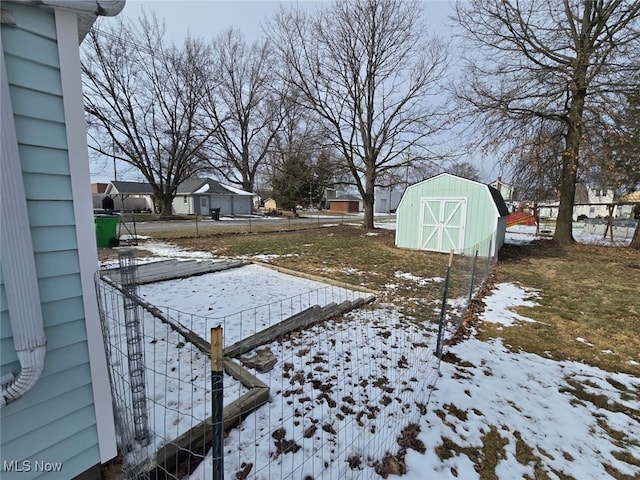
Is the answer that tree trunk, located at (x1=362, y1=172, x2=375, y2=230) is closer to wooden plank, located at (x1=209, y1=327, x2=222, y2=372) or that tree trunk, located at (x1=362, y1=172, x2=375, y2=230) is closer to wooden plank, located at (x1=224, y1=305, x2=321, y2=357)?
wooden plank, located at (x1=224, y1=305, x2=321, y2=357)

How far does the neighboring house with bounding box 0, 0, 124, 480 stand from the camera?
1.49 m

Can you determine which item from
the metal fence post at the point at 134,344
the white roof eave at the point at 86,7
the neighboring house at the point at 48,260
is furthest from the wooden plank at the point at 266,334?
the white roof eave at the point at 86,7

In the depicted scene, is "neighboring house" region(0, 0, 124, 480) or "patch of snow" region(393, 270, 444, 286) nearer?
"neighboring house" region(0, 0, 124, 480)

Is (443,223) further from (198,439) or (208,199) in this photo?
(208,199)

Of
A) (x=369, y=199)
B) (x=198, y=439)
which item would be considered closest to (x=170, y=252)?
(x=198, y=439)

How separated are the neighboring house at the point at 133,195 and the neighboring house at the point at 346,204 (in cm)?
2623

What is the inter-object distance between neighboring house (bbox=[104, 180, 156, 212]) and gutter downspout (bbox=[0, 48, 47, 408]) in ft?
119

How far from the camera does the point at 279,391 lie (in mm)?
2822

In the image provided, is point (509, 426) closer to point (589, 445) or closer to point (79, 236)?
point (589, 445)

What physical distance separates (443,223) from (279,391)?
31.7ft

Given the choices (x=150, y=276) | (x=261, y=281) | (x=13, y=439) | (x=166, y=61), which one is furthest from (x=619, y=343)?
(x=166, y=61)

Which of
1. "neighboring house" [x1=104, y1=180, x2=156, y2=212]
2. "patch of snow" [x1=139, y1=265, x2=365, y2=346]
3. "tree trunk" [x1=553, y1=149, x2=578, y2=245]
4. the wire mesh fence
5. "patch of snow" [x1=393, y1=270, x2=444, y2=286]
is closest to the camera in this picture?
the wire mesh fence

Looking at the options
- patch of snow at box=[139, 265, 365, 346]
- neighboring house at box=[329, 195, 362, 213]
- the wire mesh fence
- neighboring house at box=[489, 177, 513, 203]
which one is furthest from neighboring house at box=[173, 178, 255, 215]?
the wire mesh fence

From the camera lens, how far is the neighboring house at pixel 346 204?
47.6 m
